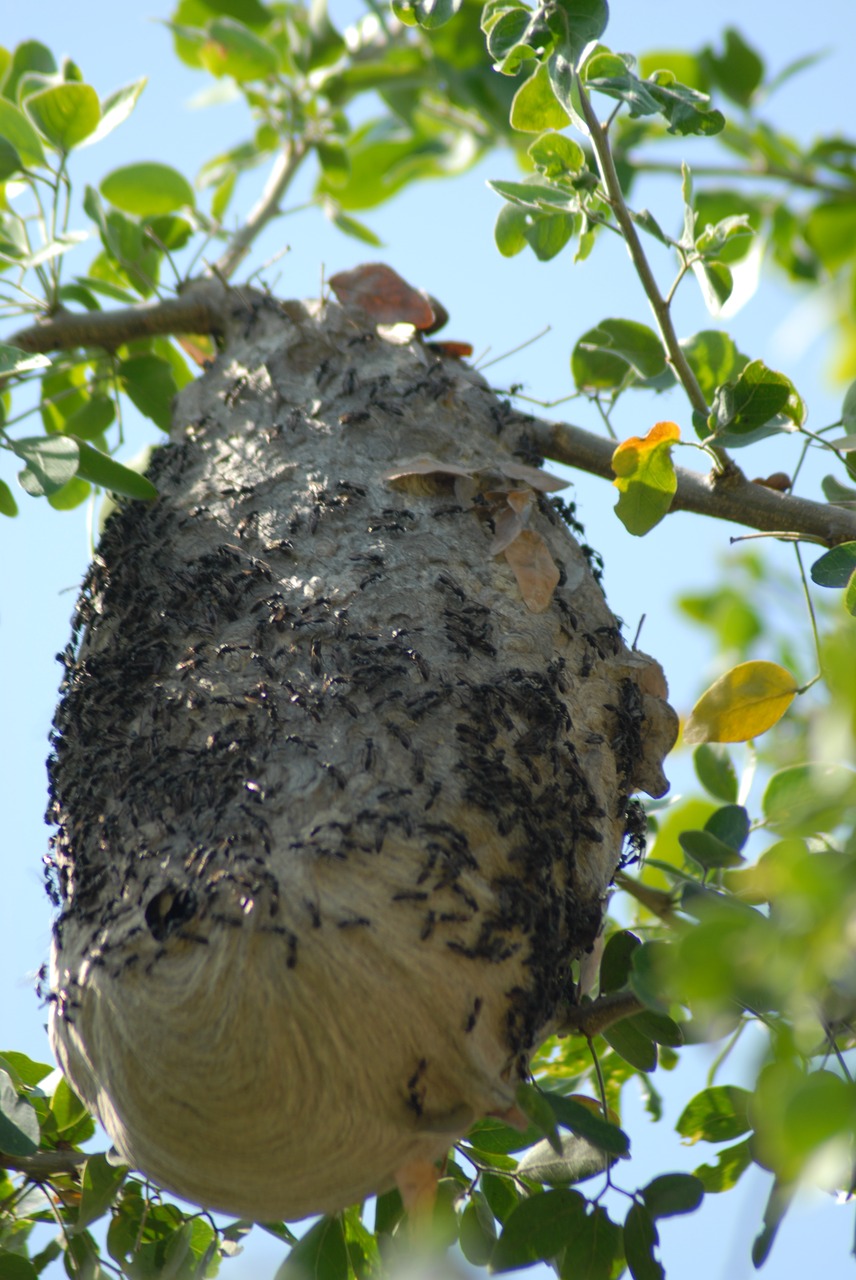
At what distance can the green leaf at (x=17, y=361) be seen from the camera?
1.96 m

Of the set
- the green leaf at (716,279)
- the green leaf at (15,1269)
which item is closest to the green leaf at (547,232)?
the green leaf at (716,279)

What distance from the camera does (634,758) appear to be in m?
1.96

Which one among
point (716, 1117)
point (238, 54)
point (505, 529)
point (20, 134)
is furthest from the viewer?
point (238, 54)

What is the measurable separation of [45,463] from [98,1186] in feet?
3.85

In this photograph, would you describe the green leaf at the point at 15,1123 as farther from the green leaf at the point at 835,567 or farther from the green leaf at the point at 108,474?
the green leaf at the point at 835,567

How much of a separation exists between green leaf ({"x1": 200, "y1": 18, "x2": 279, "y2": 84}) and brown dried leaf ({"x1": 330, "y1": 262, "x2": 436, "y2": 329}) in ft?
3.35

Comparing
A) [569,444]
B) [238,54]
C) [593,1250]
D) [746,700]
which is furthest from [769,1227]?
[238,54]

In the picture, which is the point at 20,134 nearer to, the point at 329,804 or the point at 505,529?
the point at 505,529

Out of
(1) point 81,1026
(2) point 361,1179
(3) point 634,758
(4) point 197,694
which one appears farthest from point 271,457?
(2) point 361,1179

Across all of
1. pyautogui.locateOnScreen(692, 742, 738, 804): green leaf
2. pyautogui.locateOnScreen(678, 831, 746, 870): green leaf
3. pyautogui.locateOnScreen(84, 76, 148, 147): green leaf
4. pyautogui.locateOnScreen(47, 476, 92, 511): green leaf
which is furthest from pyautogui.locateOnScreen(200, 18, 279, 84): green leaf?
pyautogui.locateOnScreen(678, 831, 746, 870): green leaf

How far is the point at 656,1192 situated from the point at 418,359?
163 cm

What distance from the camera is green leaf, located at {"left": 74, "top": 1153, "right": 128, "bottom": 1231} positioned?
1790 millimetres

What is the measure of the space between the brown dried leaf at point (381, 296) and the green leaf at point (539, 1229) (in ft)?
5.84

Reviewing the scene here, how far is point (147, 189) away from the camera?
2.99 metres
